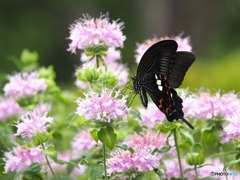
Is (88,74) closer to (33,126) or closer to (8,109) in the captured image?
(33,126)

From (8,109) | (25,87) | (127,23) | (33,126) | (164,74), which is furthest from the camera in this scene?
(127,23)

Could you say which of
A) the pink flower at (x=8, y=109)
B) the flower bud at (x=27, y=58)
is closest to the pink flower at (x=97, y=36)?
the pink flower at (x=8, y=109)

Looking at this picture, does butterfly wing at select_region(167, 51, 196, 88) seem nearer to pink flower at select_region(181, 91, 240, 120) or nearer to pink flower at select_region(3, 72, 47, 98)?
pink flower at select_region(181, 91, 240, 120)

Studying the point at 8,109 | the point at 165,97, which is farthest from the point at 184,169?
the point at 8,109

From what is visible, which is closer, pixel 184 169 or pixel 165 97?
pixel 165 97

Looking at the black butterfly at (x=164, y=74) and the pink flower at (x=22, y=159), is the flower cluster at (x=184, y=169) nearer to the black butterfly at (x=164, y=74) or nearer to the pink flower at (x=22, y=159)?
the black butterfly at (x=164, y=74)

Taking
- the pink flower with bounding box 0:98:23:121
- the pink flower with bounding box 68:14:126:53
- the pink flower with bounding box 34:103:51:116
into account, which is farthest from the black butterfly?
the pink flower with bounding box 0:98:23:121
